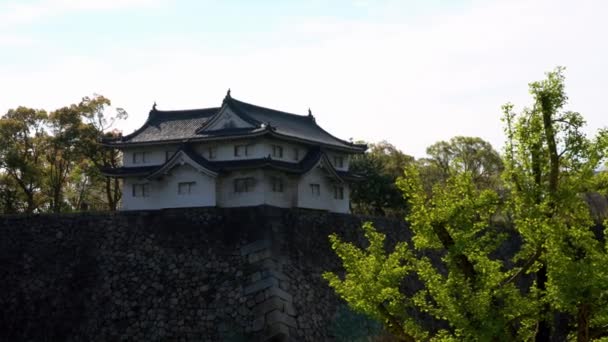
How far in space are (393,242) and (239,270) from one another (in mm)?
7326

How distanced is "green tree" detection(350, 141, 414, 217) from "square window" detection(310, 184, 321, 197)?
489cm

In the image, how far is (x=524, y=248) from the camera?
11.8m

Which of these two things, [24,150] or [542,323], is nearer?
[542,323]

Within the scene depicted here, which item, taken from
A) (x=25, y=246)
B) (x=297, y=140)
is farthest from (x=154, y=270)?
(x=297, y=140)

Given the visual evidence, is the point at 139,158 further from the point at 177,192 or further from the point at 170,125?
the point at 177,192

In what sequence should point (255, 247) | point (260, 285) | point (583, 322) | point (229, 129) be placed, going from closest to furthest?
1. point (583, 322)
2. point (260, 285)
3. point (255, 247)
4. point (229, 129)

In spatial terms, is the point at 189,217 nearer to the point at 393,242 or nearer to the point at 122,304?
the point at 122,304

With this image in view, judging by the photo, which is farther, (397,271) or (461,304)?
(397,271)

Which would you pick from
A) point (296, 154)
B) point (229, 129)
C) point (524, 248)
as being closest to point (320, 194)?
point (296, 154)

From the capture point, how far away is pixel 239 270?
22.1 m

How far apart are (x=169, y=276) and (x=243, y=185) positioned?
903 centimetres

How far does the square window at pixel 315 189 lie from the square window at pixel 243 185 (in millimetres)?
3356

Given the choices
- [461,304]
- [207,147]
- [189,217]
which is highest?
[207,147]

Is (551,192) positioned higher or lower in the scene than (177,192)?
lower
